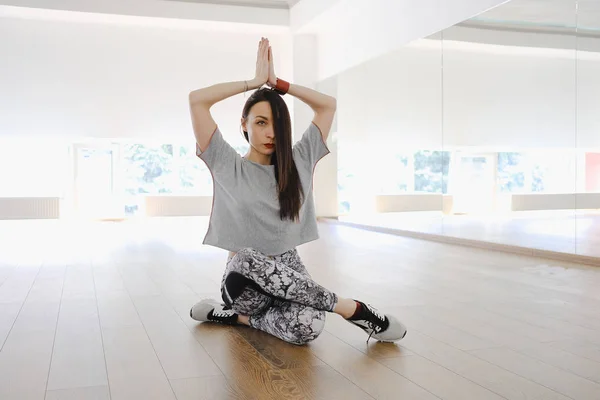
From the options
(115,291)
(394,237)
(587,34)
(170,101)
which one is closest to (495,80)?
(587,34)

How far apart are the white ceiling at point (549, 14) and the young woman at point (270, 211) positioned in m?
3.31

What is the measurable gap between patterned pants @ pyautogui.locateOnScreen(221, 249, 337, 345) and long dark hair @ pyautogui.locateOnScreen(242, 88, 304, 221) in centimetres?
20

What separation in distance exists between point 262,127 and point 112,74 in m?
9.96

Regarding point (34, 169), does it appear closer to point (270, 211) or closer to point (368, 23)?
point (368, 23)

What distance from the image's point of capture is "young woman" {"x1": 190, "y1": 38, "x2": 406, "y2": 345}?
7.84 feet

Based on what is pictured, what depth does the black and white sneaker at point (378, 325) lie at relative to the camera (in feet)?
8.08

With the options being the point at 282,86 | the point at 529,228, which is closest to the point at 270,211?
the point at 282,86

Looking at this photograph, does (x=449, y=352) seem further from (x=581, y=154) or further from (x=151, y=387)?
(x=581, y=154)

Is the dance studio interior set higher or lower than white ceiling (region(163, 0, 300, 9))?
lower

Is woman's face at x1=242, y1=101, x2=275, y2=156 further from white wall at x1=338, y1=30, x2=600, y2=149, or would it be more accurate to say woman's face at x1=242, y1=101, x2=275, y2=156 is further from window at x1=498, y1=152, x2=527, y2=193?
window at x1=498, y1=152, x2=527, y2=193

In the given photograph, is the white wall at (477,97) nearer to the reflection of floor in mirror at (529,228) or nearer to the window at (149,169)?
the reflection of floor in mirror at (529,228)

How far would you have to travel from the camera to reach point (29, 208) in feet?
38.8

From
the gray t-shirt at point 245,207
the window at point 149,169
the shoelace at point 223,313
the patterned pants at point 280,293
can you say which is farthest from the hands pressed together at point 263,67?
the window at point 149,169

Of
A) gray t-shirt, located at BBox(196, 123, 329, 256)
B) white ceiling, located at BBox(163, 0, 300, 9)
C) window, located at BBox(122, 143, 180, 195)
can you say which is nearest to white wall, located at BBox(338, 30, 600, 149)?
white ceiling, located at BBox(163, 0, 300, 9)
